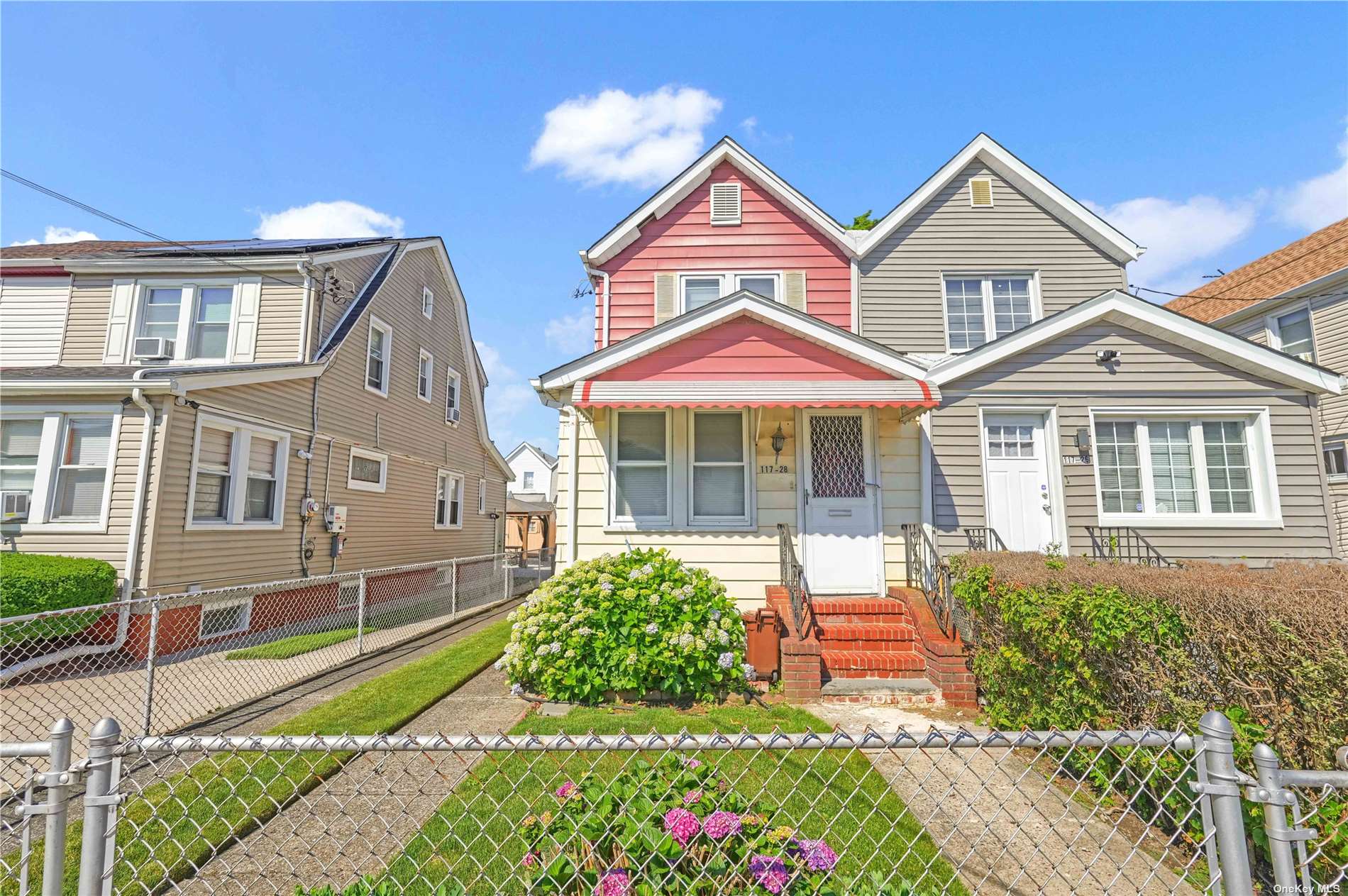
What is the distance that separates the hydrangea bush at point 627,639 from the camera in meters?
5.88

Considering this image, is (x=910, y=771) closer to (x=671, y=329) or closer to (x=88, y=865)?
(x=88, y=865)

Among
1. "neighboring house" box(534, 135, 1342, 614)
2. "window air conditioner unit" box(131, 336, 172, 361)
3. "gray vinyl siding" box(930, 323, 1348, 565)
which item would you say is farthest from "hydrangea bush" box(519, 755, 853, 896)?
"window air conditioner unit" box(131, 336, 172, 361)

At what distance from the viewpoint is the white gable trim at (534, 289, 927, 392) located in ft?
24.1

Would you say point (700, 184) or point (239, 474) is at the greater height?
point (700, 184)

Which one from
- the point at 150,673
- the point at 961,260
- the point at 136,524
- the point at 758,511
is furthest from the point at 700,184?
the point at 136,524

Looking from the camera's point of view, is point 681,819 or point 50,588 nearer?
point 681,819

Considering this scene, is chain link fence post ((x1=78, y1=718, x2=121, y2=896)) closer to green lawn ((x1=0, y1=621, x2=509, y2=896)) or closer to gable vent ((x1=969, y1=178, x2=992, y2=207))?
green lawn ((x1=0, y1=621, x2=509, y2=896))

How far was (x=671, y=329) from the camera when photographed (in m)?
7.54

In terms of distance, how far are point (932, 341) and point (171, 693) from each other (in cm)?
1177

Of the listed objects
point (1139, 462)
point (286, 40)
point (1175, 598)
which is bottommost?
point (1175, 598)

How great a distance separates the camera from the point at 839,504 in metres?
7.87

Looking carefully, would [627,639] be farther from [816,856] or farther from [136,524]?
[136,524]

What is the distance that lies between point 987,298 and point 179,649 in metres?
14.1

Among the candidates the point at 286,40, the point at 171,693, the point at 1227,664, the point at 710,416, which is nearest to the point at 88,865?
the point at 1227,664
